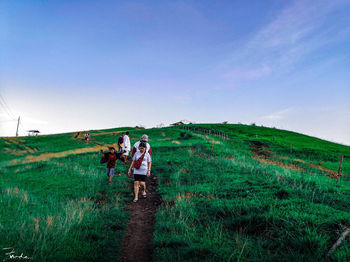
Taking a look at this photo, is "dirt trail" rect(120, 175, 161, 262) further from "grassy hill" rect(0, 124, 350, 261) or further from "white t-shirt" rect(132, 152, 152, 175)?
"white t-shirt" rect(132, 152, 152, 175)

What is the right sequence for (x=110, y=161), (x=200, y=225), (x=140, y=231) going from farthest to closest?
(x=110, y=161)
(x=140, y=231)
(x=200, y=225)

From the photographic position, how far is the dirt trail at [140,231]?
Answer: 4613mm

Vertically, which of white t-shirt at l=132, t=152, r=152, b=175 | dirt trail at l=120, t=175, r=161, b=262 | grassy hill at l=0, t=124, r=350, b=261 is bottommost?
dirt trail at l=120, t=175, r=161, b=262

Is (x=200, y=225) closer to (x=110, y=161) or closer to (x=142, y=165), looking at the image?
(x=142, y=165)

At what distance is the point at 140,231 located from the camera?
19.2 feet

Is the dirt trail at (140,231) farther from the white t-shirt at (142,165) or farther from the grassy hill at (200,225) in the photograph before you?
the white t-shirt at (142,165)

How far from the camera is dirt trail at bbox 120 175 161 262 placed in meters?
4.61

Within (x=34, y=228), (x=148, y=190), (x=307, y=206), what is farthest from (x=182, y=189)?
(x=34, y=228)

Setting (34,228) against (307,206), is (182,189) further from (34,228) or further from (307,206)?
(34,228)

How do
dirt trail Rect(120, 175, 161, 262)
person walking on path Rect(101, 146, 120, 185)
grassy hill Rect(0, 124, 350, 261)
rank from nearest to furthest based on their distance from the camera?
→ grassy hill Rect(0, 124, 350, 261)
dirt trail Rect(120, 175, 161, 262)
person walking on path Rect(101, 146, 120, 185)

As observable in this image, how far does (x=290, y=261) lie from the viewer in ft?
12.8

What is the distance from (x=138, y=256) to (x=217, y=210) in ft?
9.88

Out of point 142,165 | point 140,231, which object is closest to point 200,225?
point 140,231

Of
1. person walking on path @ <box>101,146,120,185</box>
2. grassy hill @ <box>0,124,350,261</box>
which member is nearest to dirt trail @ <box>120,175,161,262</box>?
grassy hill @ <box>0,124,350,261</box>
